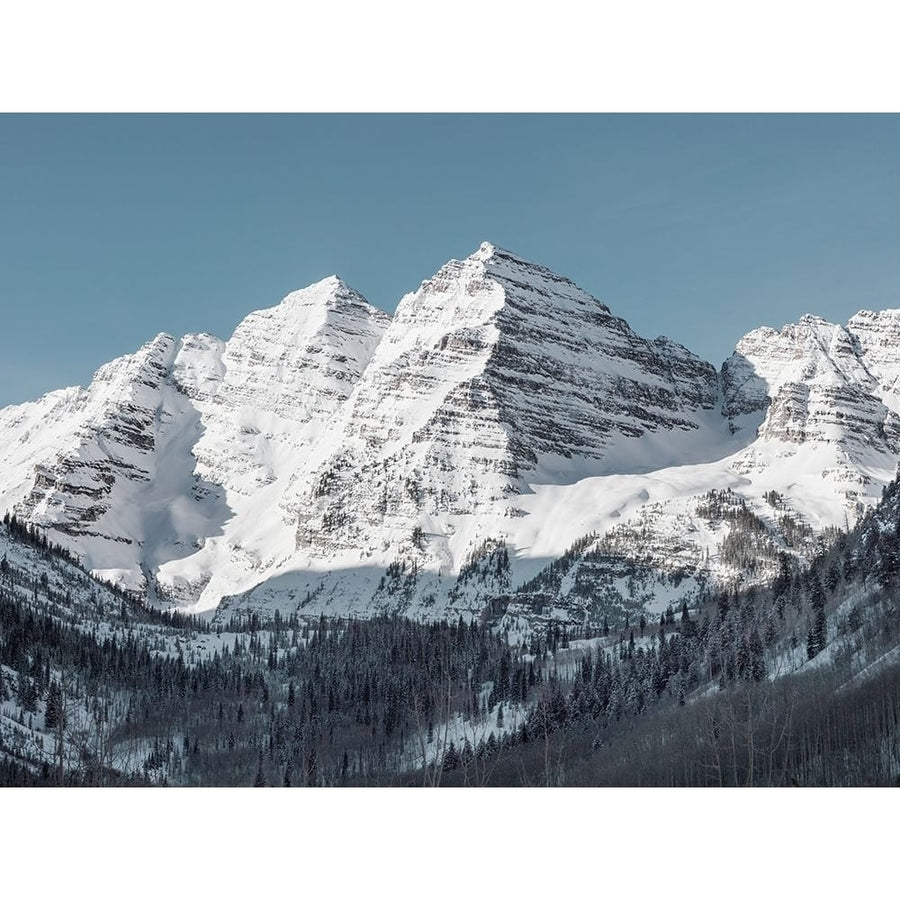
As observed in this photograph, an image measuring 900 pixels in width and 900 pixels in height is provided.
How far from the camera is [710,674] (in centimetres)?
17275

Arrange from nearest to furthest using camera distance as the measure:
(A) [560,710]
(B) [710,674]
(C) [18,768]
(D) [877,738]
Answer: (D) [877,738]
(C) [18,768]
(B) [710,674]
(A) [560,710]

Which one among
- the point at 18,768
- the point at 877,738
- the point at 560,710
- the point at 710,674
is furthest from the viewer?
the point at 560,710

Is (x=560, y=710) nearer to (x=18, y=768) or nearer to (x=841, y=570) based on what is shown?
(x=841, y=570)

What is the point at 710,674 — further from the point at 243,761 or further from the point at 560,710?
the point at 243,761

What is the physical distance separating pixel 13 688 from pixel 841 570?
12412 centimetres

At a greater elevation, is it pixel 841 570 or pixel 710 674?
pixel 841 570

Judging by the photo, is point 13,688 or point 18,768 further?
point 13,688
